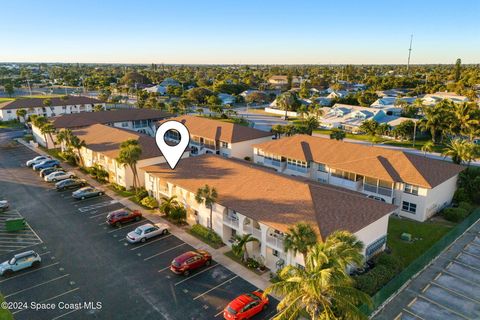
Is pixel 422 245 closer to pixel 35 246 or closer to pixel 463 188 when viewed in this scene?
pixel 463 188

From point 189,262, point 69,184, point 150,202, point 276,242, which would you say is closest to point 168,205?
point 150,202

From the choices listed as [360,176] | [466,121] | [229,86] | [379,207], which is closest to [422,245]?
[379,207]

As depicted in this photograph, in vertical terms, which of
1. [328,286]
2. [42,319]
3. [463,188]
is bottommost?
[42,319]

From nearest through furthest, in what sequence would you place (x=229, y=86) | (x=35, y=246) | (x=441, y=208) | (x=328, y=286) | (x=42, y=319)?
1. (x=328, y=286)
2. (x=42, y=319)
3. (x=35, y=246)
4. (x=441, y=208)
5. (x=229, y=86)

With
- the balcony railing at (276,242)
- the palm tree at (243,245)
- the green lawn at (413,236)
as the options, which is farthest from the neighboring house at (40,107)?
the green lawn at (413,236)

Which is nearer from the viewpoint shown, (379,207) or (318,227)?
(318,227)

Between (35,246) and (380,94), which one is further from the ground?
(380,94)

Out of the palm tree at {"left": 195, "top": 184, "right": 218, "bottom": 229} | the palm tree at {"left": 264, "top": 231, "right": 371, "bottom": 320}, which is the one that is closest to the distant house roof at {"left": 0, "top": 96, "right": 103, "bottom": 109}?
the palm tree at {"left": 195, "top": 184, "right": 218, "bottom": 229}

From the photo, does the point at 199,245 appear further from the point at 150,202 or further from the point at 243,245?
the point at 150,202

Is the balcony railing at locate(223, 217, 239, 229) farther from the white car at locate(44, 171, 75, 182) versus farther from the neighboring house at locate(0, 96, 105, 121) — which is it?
the neighboring house at locate(0, 96, 105, 121)
